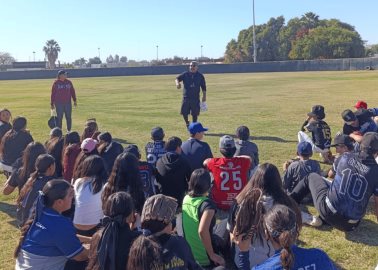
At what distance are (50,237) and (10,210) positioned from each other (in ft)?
13.5

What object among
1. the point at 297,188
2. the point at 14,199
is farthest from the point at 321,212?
the point at 14,199

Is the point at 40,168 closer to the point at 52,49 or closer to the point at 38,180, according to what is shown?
the point at 38,180

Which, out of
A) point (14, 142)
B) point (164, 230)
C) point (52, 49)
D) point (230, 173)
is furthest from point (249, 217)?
point (52, 49)

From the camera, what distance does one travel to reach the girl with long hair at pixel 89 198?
511 centimetres

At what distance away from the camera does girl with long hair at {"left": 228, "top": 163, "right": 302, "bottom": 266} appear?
13.2ft

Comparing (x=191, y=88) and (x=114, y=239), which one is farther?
(x=191, y=88)

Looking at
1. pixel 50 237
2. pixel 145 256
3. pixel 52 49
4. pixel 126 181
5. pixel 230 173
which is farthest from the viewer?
pixel 52 49

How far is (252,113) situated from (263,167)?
44.0 ft

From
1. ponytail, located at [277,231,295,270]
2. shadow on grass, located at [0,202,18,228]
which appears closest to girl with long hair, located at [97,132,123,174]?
shadow on grass, located at [0,202,18,228]

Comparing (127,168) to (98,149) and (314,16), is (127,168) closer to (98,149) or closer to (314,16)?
(98,149)

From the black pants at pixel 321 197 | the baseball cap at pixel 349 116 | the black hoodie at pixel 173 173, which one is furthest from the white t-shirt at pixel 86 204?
the baseball cap at pixel 349 116

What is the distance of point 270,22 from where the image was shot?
4008 inches

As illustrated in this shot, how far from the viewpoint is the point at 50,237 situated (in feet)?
12.1

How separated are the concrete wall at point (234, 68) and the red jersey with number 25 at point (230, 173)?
5656 cm
